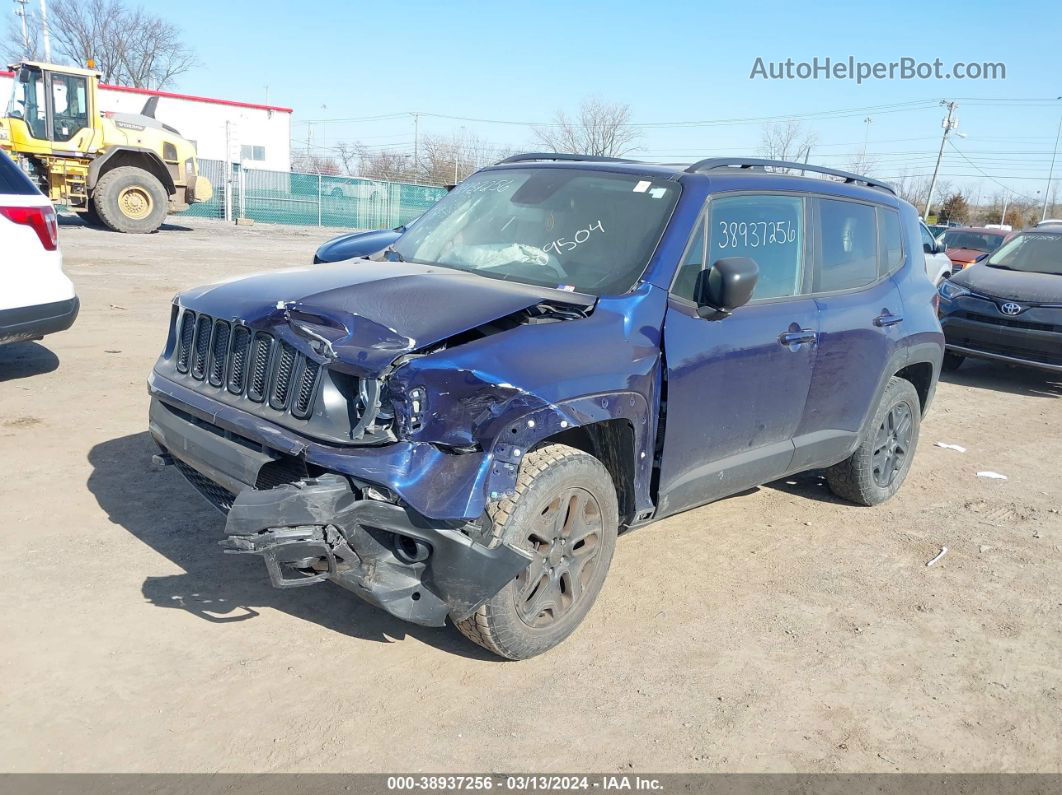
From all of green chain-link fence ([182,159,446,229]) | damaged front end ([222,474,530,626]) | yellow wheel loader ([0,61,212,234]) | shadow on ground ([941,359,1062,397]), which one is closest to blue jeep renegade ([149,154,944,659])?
damaged front end ([222,474,530,626])

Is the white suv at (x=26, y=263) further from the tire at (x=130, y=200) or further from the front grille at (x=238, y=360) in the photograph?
the tire at (x=130, y=200)

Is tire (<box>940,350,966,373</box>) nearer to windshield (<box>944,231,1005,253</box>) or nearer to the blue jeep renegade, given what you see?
the blue jeep renegade

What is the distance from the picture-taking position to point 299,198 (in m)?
32.8

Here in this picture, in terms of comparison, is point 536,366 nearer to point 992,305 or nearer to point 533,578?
point 533,578

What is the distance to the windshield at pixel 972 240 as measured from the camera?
734 inches

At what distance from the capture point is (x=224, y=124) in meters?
39.5

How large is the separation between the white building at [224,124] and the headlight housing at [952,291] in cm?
3250

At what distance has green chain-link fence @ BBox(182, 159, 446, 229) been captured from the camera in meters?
Answer: 31.9

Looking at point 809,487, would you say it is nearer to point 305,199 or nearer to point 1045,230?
point 1045,230

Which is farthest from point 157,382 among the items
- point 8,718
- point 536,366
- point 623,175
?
point 623,175

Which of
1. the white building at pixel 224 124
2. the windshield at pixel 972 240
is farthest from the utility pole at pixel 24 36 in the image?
the windshield at pixel 972 240

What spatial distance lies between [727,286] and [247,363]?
2.02 meters

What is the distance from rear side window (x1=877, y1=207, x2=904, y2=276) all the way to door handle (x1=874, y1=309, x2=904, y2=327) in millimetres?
271

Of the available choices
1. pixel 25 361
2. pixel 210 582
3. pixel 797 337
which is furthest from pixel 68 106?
pixel 797 337
